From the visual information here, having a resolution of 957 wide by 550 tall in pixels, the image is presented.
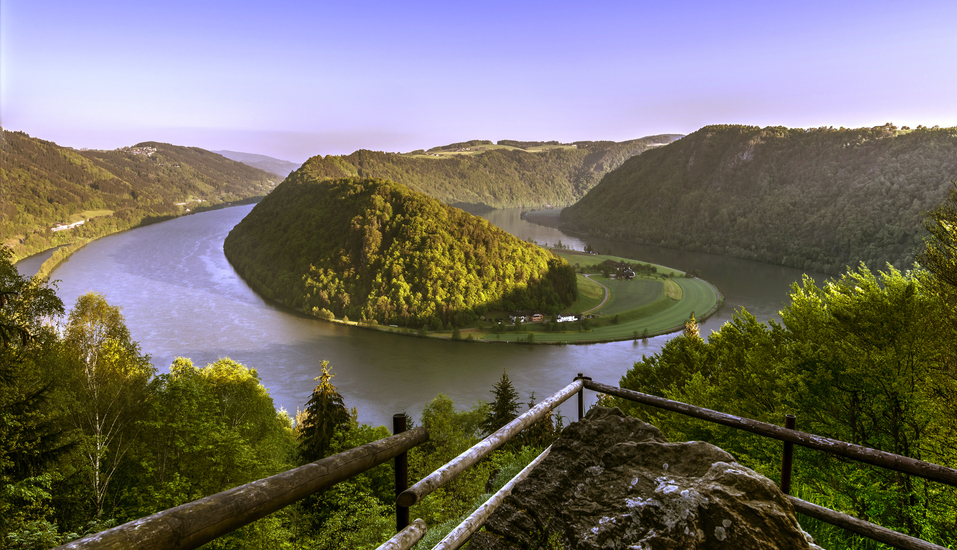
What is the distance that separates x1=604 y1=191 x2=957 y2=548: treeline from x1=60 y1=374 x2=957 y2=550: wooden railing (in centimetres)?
367

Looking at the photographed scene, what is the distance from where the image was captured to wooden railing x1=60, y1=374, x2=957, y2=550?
125 centimetres

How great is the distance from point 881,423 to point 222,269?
11151 centimetres

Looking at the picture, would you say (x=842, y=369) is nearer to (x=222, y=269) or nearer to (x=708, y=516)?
(x=708, y=516)

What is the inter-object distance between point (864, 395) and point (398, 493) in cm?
1432

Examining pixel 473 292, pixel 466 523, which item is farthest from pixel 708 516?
pixel 473 292

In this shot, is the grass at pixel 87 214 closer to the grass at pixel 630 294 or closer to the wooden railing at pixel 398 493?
the grass at pixel 630 294

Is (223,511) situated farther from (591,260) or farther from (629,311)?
(591,260)

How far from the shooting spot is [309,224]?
10644cm

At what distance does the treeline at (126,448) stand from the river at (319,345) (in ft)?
70.0

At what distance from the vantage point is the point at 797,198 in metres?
145

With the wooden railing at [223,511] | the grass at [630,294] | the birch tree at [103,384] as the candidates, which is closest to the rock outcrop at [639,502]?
the wooden railing at [223,511]

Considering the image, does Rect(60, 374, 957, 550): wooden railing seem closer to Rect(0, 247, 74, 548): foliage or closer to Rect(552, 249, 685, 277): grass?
Rect(0, 247, 74, 548): foliage

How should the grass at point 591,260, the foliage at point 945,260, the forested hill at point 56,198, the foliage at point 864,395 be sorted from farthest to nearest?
the forested hill at point 56,198, the grass at point 591,260, the foliage at point 945,260, the foliage at point 864,395

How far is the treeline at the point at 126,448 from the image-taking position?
10766 mm
